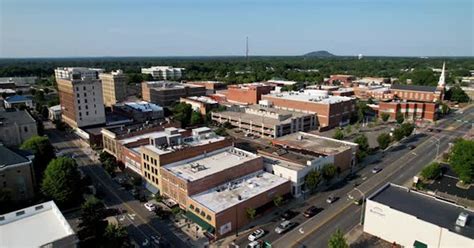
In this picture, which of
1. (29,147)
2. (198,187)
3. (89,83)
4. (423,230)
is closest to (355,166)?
(423,230)

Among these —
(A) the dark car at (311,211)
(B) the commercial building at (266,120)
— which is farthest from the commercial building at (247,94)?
(A) the dark car at (311,211)

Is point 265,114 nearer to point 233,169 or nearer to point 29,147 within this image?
point 233,169

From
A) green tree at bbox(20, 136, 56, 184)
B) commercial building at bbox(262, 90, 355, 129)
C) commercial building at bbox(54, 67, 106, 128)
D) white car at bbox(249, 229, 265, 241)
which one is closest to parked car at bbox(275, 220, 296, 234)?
white car at bbox(249, 229, 265, 241)

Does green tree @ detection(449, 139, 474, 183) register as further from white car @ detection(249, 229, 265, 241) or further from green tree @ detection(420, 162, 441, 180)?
white car @ detection(249, 229, 265, 241)

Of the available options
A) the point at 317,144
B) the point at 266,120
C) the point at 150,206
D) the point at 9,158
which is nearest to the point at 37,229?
the point at 150,206

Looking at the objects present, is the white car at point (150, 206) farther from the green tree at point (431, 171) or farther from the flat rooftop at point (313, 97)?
the flat rooftop at point (313, 97)

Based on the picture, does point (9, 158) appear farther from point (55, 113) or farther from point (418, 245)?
point (55, 113)
